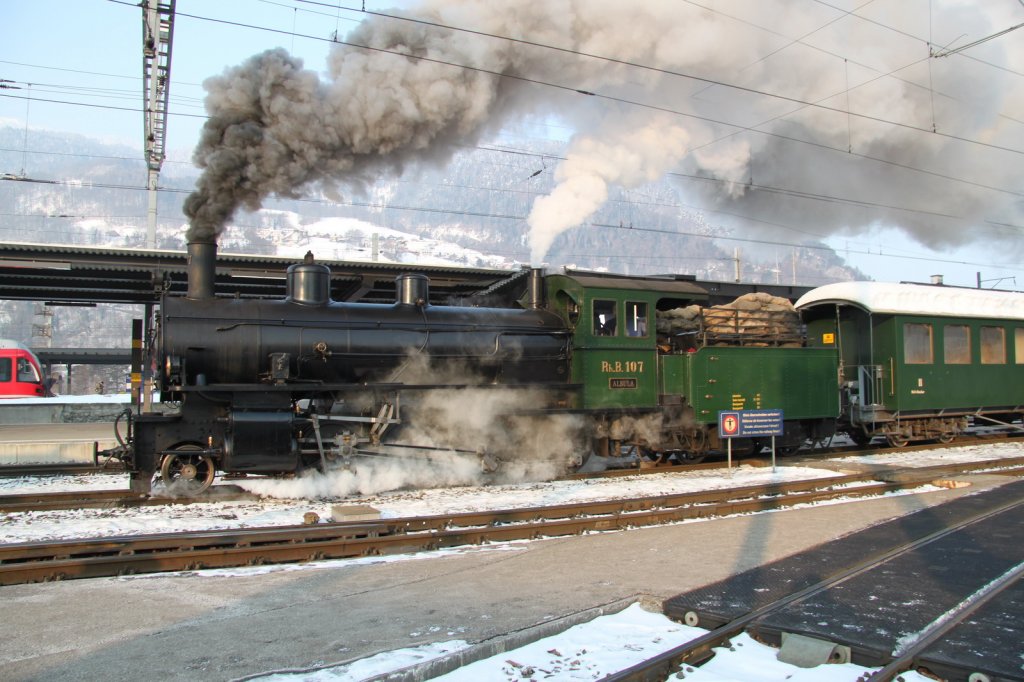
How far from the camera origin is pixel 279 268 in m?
17.8

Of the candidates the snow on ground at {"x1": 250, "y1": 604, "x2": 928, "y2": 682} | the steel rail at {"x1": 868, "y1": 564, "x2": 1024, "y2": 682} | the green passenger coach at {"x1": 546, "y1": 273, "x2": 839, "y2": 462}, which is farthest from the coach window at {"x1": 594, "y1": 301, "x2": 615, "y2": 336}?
the snow on ground at {"x1": 250, "y1": 604, "x2": 928, "y2": 682}

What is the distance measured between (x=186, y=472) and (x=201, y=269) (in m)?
2.64

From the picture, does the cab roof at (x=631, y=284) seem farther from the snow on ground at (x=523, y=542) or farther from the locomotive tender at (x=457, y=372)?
the snow on ground at (x=523, y=542)

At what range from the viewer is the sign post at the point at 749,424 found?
40.1 ft

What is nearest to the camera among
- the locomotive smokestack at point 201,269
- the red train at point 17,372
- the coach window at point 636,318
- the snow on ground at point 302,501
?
the snow on ground at point 302,501

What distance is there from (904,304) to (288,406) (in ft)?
42.2

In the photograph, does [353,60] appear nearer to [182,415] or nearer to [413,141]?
[413,141]

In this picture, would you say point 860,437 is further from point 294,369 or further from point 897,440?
point 294,369

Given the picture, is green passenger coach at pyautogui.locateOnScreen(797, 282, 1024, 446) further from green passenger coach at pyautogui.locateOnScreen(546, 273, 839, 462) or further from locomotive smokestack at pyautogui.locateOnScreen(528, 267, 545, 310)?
locomotive smokestack at pyautogui.locateOnScreen(528, 267, 545, 310)

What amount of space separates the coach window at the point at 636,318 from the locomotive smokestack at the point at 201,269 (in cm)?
633

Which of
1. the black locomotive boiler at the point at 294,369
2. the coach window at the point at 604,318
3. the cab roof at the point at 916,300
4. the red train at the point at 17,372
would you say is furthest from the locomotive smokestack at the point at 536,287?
the red train at the point at 17,372

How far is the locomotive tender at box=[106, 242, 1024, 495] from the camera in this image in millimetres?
9312

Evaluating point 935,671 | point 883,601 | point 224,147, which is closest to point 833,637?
point 935,671

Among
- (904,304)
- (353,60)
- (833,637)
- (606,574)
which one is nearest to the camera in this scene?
(833,637)
